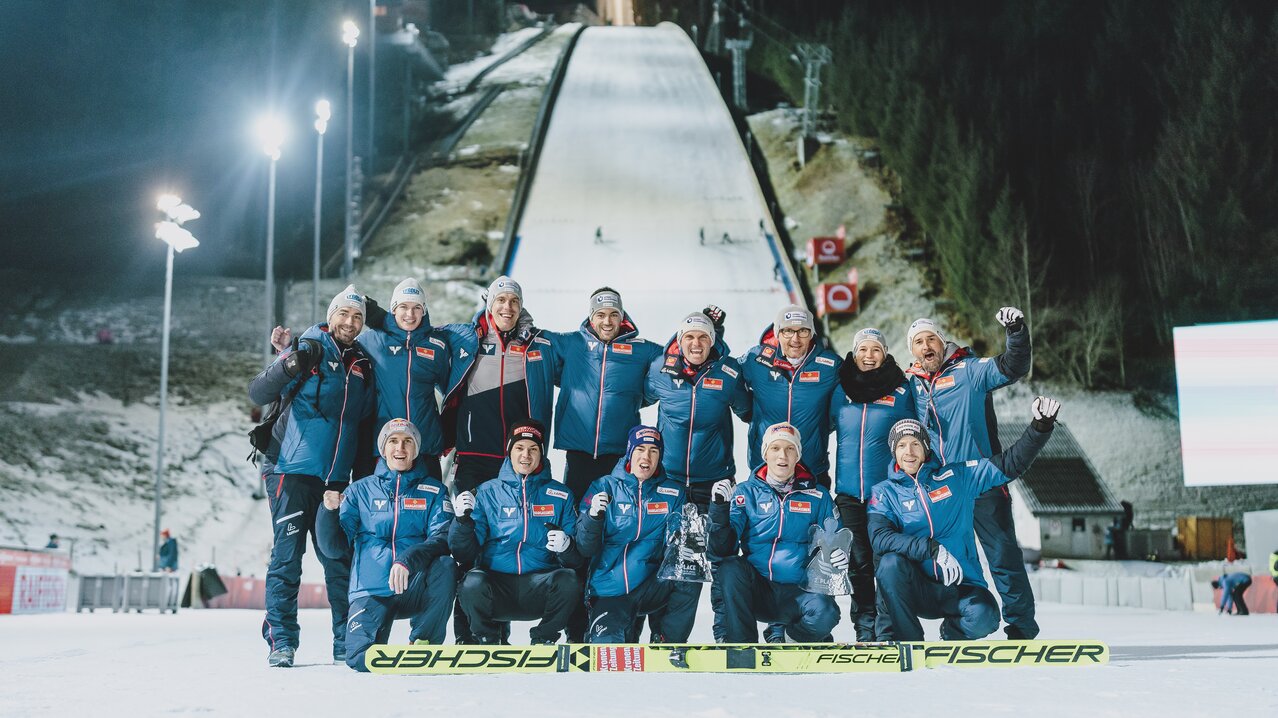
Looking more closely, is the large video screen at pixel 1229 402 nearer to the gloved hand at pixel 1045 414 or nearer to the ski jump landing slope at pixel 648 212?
the ski jump landing slope at pixel 648 212

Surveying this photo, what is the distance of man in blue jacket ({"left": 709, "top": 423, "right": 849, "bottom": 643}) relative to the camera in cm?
498

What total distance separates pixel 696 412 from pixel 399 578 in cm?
179

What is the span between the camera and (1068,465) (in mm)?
20125

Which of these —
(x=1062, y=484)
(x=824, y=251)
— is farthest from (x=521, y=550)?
(x=824, y=251)

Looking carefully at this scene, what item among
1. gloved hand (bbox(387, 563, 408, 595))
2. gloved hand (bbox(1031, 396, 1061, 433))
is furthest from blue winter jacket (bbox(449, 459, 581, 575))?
gloved hand (bbox(1031, 396, 1061, 433))

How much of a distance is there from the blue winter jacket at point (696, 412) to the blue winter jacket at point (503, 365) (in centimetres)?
62

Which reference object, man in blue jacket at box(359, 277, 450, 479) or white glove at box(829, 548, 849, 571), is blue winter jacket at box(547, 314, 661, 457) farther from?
white glove at box(829, 548, 849, 571)

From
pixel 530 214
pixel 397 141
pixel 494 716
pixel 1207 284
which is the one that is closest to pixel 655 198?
pixel 530 214

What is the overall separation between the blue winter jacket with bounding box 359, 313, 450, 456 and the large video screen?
12572mm

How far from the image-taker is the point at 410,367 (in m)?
5.67

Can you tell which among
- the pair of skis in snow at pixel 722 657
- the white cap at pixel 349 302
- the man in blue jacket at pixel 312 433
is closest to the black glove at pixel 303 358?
the man in blue jacket at pixel 312 433

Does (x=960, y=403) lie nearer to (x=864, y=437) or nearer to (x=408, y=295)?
(x=864, y=437)

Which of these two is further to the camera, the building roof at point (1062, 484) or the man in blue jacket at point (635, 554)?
the building roof at point (1062, 484)

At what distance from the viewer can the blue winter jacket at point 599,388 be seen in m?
Result: 5.78
